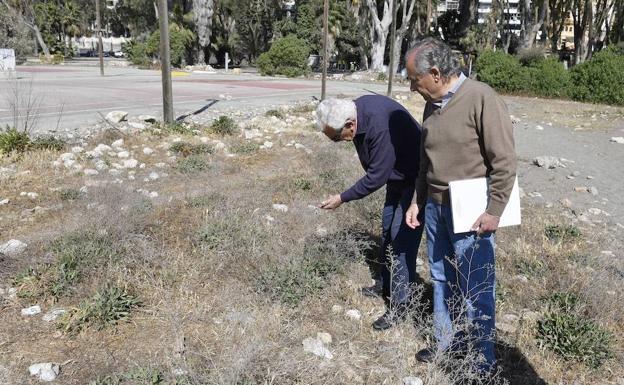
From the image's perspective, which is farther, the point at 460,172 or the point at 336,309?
the point at 336,309

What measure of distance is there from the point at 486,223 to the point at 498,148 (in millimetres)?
359

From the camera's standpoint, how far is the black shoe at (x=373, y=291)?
356cm

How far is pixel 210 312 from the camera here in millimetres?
3193

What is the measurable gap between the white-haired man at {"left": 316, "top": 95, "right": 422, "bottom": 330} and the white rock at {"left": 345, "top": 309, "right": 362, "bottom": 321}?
15 cm

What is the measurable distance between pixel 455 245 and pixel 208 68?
33.7 m

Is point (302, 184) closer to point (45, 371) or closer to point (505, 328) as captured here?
point (505, 328)

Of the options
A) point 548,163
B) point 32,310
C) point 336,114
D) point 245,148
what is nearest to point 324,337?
point 336,114

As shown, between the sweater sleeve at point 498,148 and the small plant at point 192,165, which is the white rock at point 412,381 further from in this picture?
the small plant at point 192,165

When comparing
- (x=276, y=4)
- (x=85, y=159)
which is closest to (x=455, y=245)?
(x=85, y=159)

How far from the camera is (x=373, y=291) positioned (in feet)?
11.8

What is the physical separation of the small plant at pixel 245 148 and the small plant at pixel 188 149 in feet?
1.35

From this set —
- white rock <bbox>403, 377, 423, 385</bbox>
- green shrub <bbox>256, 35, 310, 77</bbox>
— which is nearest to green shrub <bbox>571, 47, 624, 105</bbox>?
green shrub <bbox>256, 35, 310, 77</bbox>

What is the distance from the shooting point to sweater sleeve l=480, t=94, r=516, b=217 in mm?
2236

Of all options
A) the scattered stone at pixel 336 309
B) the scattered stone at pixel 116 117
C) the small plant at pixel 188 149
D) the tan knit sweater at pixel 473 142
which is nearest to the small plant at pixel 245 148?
the small plant at pixel 188 149
